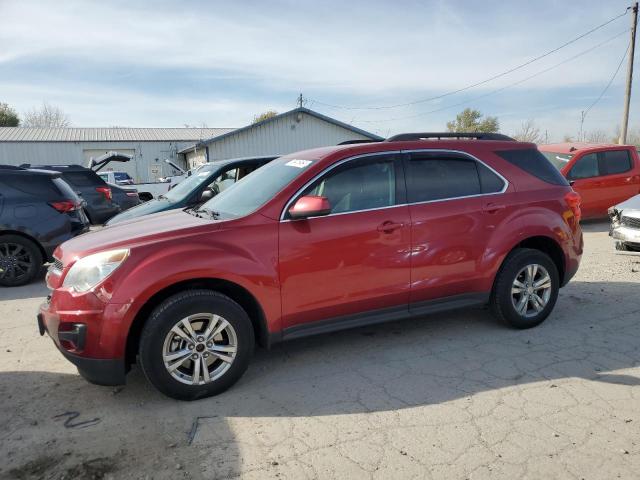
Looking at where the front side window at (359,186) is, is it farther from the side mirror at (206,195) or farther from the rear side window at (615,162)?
the rear side window at (615,162)

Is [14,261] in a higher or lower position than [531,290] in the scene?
higher

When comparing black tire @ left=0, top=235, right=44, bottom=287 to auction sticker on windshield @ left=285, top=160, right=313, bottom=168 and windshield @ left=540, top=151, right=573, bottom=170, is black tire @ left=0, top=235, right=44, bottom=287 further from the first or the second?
windshield @ left=540, top=151, right=573, bottom=170

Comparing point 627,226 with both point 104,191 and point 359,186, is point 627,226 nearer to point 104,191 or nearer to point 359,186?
point 359,186

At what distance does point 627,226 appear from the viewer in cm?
724

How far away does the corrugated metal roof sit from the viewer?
35250 millimetres

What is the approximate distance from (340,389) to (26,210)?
5.84 m

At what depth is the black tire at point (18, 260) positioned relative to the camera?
6875 millimetres

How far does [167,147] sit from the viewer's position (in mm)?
37156

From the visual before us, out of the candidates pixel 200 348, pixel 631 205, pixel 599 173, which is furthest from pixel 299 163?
pixel 599 173

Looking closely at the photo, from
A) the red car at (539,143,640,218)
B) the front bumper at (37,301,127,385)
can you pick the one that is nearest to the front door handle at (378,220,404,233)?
the front bumper at (37,301,127,385)

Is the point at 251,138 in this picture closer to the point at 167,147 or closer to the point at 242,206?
the point at 167,147

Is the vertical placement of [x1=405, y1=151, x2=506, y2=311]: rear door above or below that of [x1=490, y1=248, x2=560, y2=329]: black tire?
above

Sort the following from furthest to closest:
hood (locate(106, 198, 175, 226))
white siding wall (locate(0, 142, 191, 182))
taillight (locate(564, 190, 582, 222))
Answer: white siding wall (locate(0, 142, 191, 182)) < hood (locate(106, 198, 175, 226)) < taillight (locate(564, 190, 582, 222))

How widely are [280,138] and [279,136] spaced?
0.13 m
